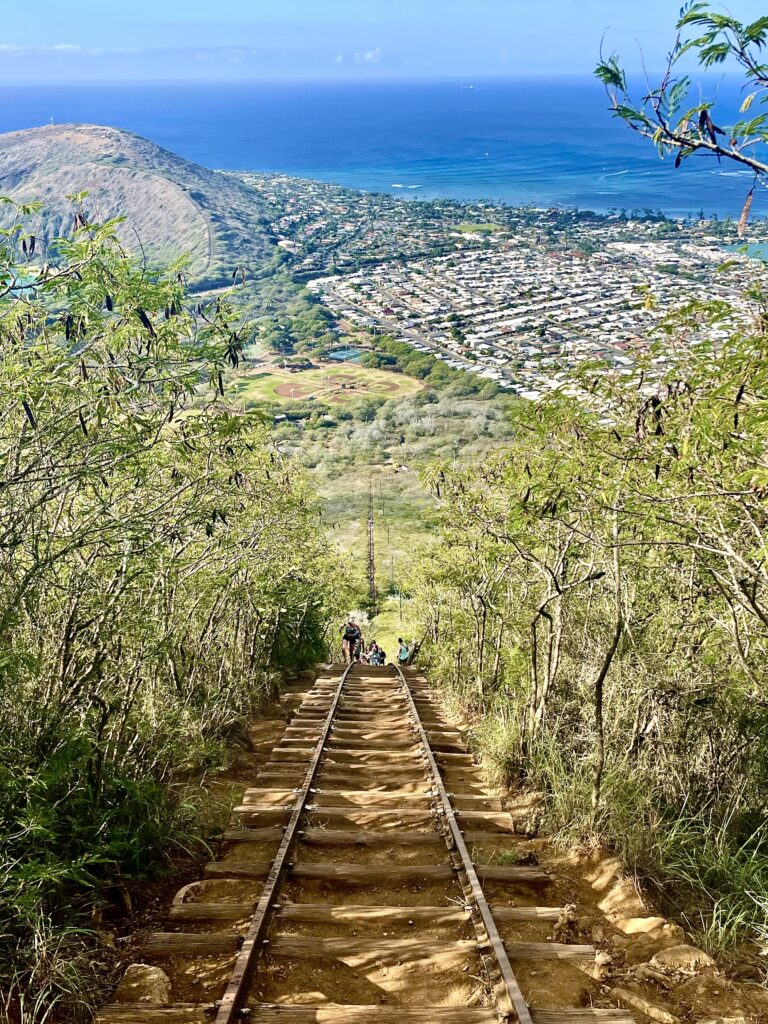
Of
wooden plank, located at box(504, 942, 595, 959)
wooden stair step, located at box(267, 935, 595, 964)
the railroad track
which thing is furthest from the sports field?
wooden plank, located at box(504, 942, 595, 959)

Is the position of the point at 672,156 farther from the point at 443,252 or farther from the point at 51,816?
the point at 443,252

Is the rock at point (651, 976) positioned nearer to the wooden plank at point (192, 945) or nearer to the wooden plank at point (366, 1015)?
the wooden plank at point (366, 1015)

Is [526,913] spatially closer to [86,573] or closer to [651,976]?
[651,976]

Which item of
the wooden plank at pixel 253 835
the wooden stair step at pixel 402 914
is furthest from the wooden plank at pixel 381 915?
the wooden plank at pixel 253 835

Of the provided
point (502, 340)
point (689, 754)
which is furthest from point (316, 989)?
point (502, 340)

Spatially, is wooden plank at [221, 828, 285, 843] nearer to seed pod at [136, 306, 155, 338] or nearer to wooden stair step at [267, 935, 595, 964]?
wooden stair step at [267, 935, 595, 964]

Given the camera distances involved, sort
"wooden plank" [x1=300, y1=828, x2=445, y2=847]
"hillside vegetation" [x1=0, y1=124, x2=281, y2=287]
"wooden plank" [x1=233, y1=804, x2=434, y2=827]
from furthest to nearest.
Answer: "hillside vegetation" [x1=0, y1=124, x2=281, y2=287] → "wooden plank" [x1=233, y1=804, x2=434, y2=827] → "wooden plank" [x1=300, y1=828, x2=445, y2=847]

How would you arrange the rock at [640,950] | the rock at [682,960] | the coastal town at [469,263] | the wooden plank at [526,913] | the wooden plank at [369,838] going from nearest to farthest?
the rock at [682,960]
the rock at [640,950]
the wooden plank at [526,913]
the wooden plank at [369,838]
the coastal town at [469,263]
